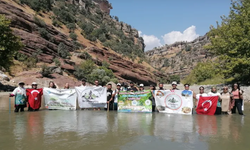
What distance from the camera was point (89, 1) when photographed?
101312 millimetres

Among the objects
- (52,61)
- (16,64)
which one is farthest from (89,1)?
(16,64)

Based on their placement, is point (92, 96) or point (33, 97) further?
point (92, 96)

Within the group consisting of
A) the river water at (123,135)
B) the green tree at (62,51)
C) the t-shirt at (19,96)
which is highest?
the green tree at (62,51)

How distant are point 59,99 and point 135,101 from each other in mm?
4284

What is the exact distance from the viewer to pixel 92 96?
1209cm

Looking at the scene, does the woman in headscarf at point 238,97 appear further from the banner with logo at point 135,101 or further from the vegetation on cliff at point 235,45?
the vegetation on cliff at point 235,45

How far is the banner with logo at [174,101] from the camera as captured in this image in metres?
10.7

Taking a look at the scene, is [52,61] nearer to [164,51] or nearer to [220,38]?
[220,38]

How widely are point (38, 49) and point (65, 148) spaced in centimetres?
3561

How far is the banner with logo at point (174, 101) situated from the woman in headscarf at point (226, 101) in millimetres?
1557

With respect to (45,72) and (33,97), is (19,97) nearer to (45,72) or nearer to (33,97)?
(33,97)

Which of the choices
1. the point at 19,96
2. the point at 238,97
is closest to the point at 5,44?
the point at 19,96

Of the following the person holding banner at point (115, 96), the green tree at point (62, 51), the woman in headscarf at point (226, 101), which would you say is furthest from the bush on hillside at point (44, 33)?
the woman in headscarf at point (226, 101)

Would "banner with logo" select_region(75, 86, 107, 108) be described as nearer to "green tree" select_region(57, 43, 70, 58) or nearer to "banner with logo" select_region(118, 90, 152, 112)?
"banner with logo" select_region(118, 90, 152, 112)
